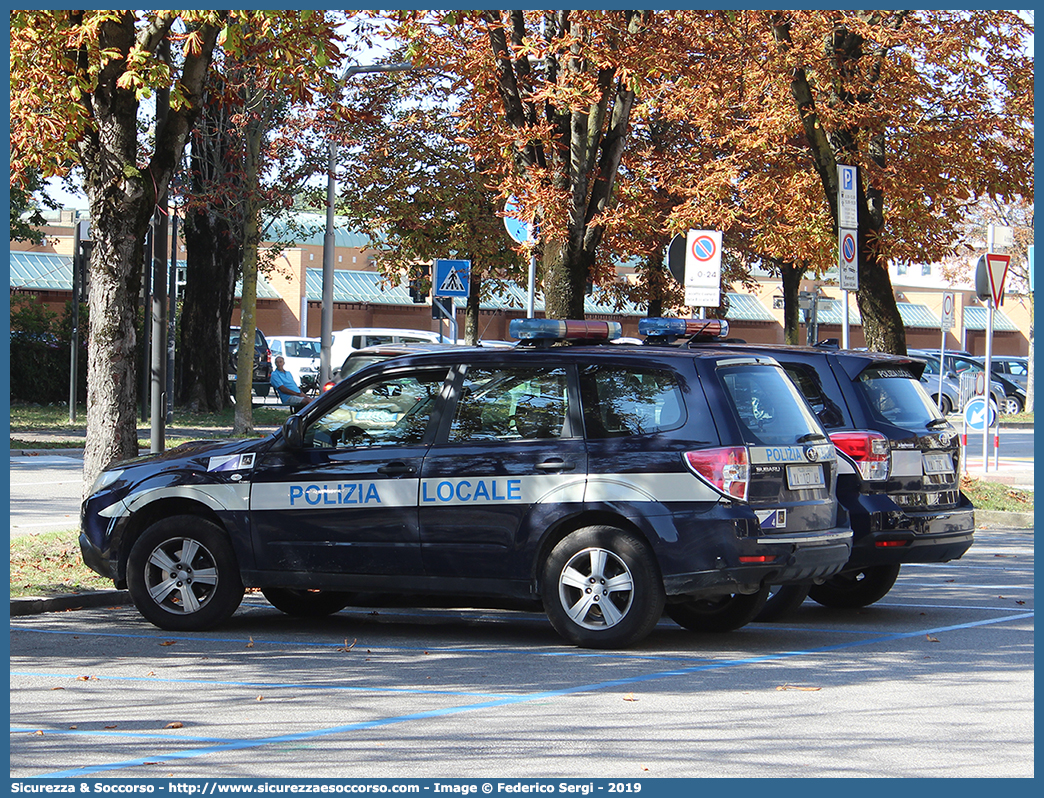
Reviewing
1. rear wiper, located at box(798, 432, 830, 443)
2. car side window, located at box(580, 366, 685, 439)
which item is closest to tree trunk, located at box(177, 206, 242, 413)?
car side window, located at box(580, 366, 685, 439)

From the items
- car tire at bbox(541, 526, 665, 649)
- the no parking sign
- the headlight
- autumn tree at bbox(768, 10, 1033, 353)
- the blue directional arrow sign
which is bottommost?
car tire at bbox(541, 526, 665, 649)

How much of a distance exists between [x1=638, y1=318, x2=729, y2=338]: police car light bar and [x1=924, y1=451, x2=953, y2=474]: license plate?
1781mm

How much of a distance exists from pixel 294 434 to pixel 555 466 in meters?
1.79

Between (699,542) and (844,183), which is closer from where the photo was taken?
(699,542)

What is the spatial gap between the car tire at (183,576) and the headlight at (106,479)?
1.67 feet

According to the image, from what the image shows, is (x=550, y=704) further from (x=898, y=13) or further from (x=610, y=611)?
(x=898, y=13)

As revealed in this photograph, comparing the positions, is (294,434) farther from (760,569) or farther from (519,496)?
(760,569)

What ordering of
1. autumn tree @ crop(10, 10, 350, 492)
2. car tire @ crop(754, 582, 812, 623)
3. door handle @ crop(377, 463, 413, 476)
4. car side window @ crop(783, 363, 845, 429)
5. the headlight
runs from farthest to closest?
autumn tree @ crop(10, 10, 350, 492), car tire @ crop(754, 582, 812, 623), car side window @ crop(783, 363, 845, 429), the headlight, door handle @ crop(377, 463, 413, 476)

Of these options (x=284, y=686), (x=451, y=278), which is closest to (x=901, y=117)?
(x=451, y=278)

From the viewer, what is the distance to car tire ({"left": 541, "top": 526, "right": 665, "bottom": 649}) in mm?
8453

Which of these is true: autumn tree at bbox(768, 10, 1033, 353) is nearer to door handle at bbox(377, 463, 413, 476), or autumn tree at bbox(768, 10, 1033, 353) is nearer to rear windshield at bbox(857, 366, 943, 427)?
rear windshield at bbox(857, 366, 943, 427)

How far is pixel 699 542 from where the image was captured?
8328 millimetres
